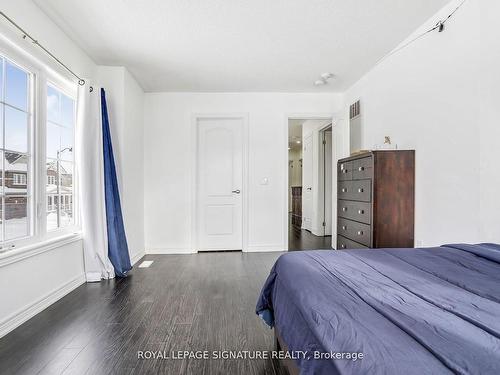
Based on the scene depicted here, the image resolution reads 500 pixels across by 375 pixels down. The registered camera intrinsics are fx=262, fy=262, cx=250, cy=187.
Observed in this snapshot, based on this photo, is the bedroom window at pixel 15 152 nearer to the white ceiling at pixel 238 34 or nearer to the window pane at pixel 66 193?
the window pane at pixel 66 193

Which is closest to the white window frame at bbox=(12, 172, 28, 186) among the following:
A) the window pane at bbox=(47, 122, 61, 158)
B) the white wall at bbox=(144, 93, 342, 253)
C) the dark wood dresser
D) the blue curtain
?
the window pane at bbox=(47, 122, 61, 158)

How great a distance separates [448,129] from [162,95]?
3.64 m

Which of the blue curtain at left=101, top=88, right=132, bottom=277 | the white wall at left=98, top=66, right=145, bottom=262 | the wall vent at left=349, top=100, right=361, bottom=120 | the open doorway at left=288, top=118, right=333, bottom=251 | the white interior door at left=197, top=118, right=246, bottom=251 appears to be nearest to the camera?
the blue curtain at left=101, top=88, right=132, bottom=277

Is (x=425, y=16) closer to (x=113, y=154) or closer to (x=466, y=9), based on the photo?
(x=466, y=9)

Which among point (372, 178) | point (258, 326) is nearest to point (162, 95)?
point (372, 178)

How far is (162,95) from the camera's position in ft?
13.2

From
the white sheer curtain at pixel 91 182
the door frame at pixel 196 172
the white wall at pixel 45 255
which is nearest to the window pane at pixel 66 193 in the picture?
the white sheer curtain at pixel 91 182

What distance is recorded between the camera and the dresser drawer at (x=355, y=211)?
2.52 metres

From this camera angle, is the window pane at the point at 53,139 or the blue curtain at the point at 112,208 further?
the blue curtain at the point at 112,208

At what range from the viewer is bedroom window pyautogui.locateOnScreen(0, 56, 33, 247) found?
1925 millimetres

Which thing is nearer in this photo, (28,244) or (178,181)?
(28,244)

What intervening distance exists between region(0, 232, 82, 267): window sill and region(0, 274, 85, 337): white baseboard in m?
0.38

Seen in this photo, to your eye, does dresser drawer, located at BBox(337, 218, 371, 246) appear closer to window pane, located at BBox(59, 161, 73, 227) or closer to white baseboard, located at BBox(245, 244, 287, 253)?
white baseboard, located at BBox(245, 244, 287, 253)

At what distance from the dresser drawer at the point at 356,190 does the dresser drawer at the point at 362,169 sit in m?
0.05
